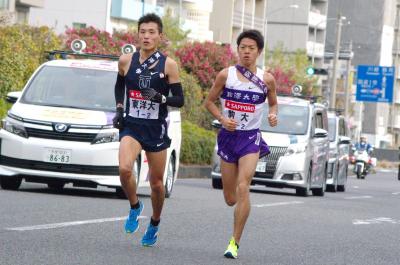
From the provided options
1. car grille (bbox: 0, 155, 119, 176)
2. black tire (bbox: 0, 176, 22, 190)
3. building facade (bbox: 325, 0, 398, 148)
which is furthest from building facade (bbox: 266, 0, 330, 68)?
car grille (bbox: 0, 155, 119, 176)

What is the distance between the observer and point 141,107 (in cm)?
1224

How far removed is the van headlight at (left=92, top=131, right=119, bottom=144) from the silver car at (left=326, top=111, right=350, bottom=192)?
15226mm

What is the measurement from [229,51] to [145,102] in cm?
4798

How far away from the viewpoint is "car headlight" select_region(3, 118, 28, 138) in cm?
1856

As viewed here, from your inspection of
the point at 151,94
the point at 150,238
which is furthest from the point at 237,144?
the point at 150,238

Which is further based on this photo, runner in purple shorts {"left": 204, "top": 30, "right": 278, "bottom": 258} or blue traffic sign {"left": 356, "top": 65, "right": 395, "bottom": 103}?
blue traffic sign {"left": 356, "top": 65, "right": 395, "bottom": 103}

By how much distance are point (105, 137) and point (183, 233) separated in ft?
17.1

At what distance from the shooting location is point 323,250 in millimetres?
12812

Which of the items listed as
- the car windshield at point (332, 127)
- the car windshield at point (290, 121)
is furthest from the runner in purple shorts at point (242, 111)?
the car windshield at point (332, 127)

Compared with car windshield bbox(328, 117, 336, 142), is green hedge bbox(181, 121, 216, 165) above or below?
below

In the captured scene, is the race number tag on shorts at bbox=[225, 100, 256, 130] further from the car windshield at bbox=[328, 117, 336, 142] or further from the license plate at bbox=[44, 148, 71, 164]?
the car windshield at bbox=[328, 117, 336, 142]

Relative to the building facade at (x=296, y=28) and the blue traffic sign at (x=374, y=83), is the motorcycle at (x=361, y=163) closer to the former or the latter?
the blue traffic sign at (x=374, y=83)

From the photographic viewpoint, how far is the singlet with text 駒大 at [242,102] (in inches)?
480

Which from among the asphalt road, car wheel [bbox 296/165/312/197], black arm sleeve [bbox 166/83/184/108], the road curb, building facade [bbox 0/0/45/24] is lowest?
the road curb
